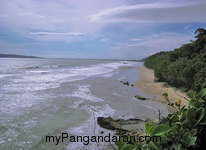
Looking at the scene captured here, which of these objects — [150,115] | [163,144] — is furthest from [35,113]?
[163,144]

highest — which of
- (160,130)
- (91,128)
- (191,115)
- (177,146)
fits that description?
(191,115)

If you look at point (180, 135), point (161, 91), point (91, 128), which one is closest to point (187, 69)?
point (161, 91)

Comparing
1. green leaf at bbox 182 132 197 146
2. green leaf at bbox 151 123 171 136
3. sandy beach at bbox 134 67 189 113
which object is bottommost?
sandy beach at bbox 134 67 189 113

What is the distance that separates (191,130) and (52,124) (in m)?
5.84

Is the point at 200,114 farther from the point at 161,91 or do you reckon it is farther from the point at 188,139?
the point at 161,91

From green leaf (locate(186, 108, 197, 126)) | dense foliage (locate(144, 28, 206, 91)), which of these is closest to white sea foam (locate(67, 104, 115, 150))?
green leaf (locate(186, 108, 197, 126))

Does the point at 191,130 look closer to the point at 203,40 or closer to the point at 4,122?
the point at 4,122

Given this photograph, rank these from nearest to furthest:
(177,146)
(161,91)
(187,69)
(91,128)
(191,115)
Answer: (177,146)
(191,115)
(91,128)
(187,69)
(161,91)

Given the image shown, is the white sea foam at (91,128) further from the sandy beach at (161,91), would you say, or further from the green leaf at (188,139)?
the sandy beach at (161,91)

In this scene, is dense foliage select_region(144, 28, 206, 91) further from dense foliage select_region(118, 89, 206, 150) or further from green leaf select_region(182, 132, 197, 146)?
green leaf select_region(182, 132, 197, 146)

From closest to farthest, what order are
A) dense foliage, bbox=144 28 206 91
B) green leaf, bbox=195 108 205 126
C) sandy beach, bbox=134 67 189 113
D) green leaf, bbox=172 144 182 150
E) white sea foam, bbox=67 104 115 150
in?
green leaf, bbox=172 144 182 150, green leaf, bbox=195 108 205 126, white sea foam, bbox=67 104 115 150, sandy beach, bbox=134 67 189 113, dense foliage, bbox=144 28 206 91

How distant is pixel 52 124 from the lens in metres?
6.17

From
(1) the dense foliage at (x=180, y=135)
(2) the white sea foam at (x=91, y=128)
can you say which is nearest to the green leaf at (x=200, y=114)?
(1) the dense foliage at (x=180, y=135)

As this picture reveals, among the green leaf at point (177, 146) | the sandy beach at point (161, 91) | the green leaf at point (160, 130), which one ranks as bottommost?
the sandy beach at point (161, 91)
